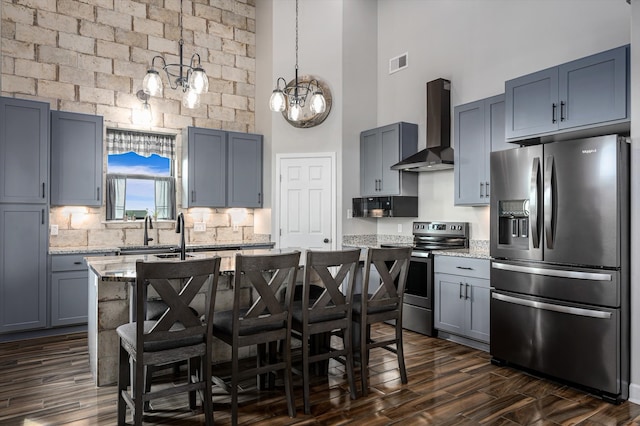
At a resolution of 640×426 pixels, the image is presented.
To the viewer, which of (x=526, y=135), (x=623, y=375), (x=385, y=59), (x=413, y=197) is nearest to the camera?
(x=623, y=375)

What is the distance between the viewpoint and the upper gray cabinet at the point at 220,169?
5.92 metres

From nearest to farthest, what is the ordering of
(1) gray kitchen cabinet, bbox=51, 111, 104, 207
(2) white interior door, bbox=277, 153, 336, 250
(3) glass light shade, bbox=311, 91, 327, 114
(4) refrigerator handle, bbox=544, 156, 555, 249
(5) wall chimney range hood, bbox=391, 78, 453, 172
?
(4) refrigerator handle, bbox=544, 156, 555, 249 < (3) glass light shade, bbox=311, 91, 327, 114 < (1) gray kitchen cabinet, bbox=51, 111, 104, 207 < (5) wall chimney range hood, bbox=391, 78, 453, 172 < (2) white interior door, bbox=277, 153, 336, 250

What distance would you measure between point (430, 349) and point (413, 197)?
6.75 feet

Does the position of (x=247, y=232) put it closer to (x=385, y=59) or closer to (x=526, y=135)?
(x=385, y=59)

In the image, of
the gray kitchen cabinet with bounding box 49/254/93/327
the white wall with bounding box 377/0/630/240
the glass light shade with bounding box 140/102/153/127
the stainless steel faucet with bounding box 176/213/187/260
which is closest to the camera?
the stainless steel faucet with bounding box 176/213/187/260

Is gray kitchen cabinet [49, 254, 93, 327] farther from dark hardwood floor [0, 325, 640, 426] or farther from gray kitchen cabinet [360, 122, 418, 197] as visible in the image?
gray kitchen cabinet [360, 122, 418, 197]

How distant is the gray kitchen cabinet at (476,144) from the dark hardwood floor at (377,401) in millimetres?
1724

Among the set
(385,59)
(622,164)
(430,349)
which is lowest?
(430,349)

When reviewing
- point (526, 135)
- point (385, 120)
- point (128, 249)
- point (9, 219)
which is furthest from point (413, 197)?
point (9, 219)

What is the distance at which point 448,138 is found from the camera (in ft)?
17.1

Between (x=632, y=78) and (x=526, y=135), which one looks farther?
(x=526, y=135)

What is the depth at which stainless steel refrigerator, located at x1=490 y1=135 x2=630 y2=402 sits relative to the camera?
3.04m

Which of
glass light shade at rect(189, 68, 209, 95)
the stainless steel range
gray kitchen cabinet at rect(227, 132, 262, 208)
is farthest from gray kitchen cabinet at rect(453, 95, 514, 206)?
gray kitchen cabinet at rect(227, 132, 262, 208)

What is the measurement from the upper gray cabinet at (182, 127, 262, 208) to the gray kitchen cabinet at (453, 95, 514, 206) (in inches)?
A: 115
